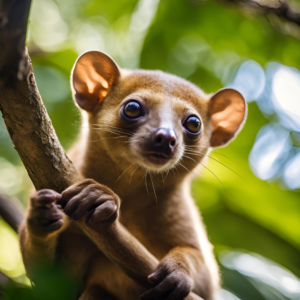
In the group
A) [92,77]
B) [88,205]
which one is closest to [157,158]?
[88,205]

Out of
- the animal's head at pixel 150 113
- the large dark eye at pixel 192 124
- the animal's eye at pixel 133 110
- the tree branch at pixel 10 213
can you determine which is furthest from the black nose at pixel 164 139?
the tree branch at pixel 10 213

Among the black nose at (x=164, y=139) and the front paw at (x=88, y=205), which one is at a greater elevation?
the black nose at (x=164, y=139)

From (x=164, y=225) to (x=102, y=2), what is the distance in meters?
4.01

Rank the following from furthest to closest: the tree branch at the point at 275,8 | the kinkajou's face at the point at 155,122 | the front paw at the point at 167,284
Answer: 1. the tree branch at the point at 275,8
2. the kinkajou's face at the point at 155,122
3. the front paw at the point at 167,284

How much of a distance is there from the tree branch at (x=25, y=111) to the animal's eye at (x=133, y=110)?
938 mm

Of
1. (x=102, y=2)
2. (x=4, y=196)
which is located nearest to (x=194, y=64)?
(x=102, y=2)

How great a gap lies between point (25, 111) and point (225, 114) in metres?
2.61

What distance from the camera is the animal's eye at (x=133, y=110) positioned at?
3247 mm

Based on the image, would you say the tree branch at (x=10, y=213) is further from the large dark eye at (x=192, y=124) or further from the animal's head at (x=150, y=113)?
the large dark eye at (x=192, y=124)

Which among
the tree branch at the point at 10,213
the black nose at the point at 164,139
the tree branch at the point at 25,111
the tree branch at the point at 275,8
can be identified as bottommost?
the tree branch at the point at 10,213

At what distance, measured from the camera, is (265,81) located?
217 inches

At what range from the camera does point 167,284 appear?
2621mm

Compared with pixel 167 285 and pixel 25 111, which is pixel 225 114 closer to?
pixel 167 285

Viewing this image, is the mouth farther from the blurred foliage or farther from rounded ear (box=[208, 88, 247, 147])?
the blurred foliage
